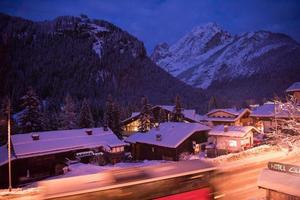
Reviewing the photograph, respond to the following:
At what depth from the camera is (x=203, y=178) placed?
9.35 metres

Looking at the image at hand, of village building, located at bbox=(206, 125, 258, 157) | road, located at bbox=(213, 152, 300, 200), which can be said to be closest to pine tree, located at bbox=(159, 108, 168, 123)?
village building, located at bbox=(206, 125, 258, 157)

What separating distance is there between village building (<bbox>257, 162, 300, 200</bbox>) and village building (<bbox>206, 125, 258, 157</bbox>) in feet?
103

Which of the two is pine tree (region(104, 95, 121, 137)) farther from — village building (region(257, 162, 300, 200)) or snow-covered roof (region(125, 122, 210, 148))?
village building (region(257, 162, 300, 200))

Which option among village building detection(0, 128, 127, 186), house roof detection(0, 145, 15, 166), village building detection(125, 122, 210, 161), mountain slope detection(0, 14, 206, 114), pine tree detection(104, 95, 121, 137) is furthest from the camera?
mountain slope detection(0, 14, 206, 114)

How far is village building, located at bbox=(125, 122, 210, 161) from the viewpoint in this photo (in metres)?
42.6

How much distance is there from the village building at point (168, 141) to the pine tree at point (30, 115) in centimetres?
1597

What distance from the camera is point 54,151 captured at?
37844 mm

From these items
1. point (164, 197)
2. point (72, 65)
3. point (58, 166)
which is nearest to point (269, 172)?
point (164, 197)

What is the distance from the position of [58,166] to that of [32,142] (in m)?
4.91

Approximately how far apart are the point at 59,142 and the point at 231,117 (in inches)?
1492

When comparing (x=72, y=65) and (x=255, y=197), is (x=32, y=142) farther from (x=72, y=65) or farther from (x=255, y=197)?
(x=72, y=65)

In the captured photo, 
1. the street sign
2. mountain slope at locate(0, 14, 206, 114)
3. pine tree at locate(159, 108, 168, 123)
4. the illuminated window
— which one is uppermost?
mountain slope at locate(0, 14, 206, 114)

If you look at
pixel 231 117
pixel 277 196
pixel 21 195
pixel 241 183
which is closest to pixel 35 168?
pixel 21 195

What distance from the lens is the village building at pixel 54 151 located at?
116 ft
